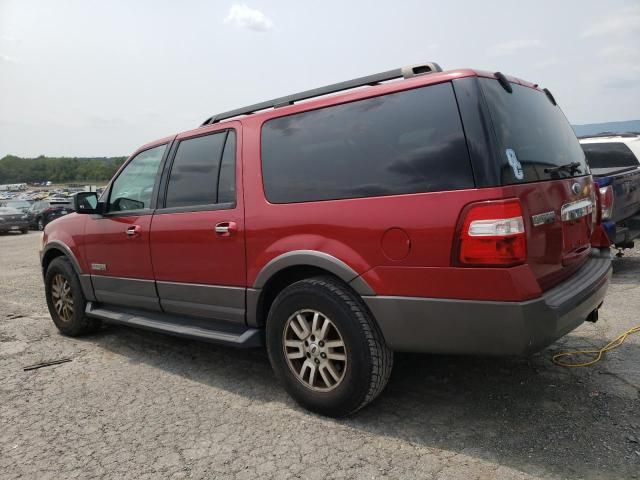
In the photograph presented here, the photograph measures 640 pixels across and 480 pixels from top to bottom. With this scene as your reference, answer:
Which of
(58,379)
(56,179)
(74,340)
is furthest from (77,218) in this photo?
(56,179)

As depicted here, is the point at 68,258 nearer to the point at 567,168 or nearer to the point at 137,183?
the point at 137,183

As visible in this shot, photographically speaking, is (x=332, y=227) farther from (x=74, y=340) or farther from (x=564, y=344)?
(x=74, y=340)

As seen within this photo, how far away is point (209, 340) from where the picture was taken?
138 inches

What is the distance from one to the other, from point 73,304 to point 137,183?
148cm

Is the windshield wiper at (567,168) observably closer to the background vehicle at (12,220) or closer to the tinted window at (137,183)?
the tinted window at (137,183)

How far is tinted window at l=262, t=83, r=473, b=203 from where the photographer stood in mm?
2545

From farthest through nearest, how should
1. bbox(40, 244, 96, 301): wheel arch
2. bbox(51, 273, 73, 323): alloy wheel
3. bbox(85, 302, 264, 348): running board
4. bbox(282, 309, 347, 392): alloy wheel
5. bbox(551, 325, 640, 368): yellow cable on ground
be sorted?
bbox(51, 273, 73, 323): alloy wheel < bbox(40, 244, 96, 301): wheel arch < bbox(551, 325, 640, 368): yellow cable on ground < bbox(85, 302, 264, 348): running board < bbox(282, 309, 347, 392): alloy wheel

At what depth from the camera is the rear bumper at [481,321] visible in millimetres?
2391

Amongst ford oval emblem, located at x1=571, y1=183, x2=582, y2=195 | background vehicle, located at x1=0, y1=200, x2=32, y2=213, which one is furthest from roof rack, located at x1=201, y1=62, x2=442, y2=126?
background vehicle, located at x1=0, y1=200, x2=32, y2=213

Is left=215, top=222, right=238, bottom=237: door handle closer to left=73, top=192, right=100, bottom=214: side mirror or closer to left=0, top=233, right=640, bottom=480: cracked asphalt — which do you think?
left=0, top=233, right=640, bottom=480: cracked asphalt

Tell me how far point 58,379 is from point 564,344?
3958mm

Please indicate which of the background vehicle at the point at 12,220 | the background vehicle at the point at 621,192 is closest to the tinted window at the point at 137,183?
the background vehicle at the point at 621,192

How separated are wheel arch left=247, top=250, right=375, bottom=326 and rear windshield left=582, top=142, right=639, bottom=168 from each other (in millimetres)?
6686

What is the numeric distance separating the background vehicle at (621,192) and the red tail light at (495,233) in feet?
10.3
